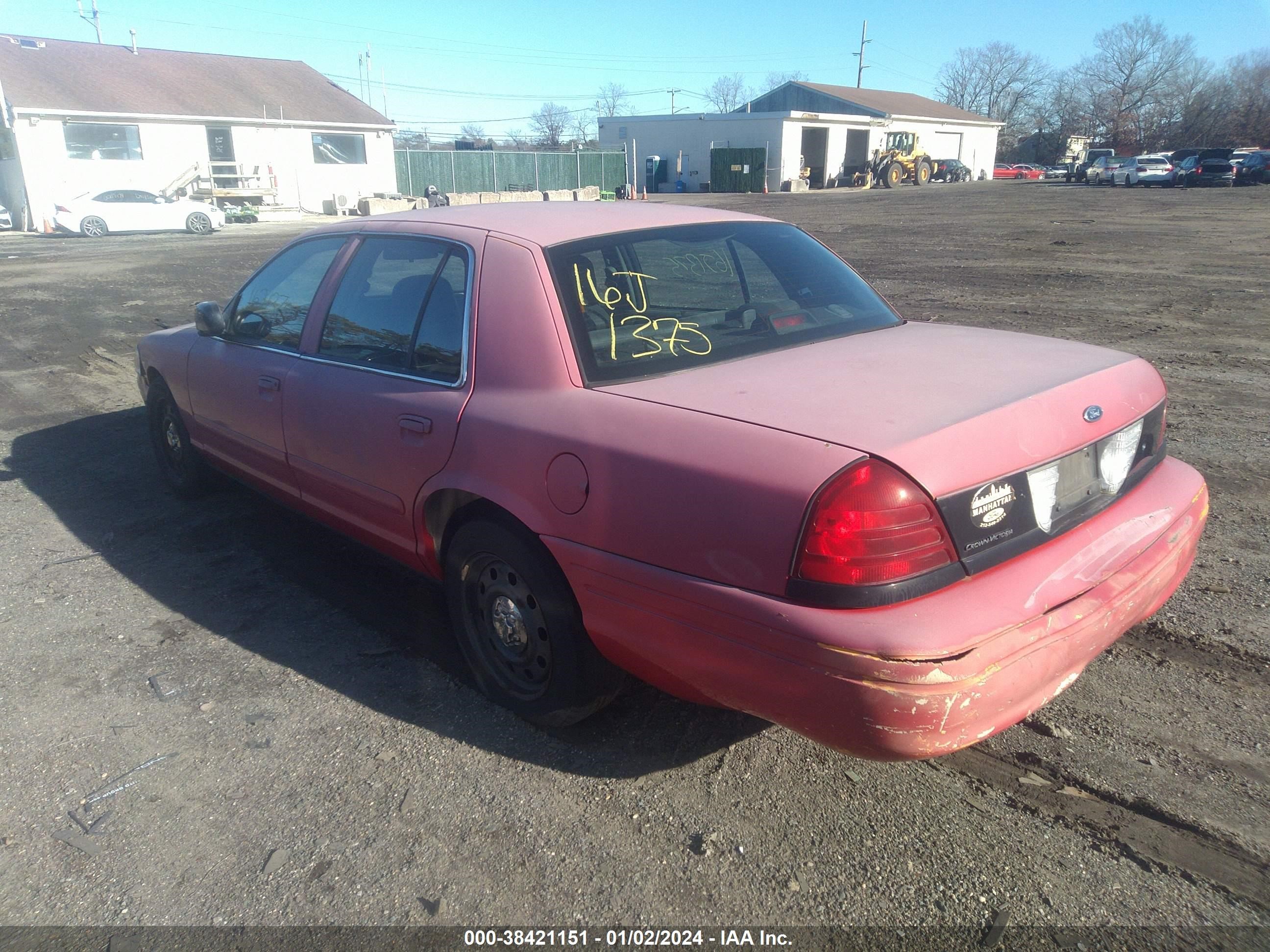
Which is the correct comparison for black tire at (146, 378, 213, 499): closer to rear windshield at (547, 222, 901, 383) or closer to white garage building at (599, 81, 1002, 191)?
rear windshield at (547, 222, 901, 383)

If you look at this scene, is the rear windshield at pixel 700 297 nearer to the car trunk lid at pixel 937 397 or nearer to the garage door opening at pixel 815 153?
the car trunk lid at pixel 937 397

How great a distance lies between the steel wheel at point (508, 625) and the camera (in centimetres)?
304

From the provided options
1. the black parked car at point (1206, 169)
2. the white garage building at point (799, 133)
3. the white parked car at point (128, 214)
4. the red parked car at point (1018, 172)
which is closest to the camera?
the white parked car at point (128, 214)

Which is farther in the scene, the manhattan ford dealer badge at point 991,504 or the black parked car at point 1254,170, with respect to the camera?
the black parked car at point 1254,170

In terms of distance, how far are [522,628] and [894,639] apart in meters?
1.41

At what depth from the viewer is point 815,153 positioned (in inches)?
2159

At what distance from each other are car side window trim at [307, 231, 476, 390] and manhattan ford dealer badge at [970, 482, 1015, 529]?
170 cm

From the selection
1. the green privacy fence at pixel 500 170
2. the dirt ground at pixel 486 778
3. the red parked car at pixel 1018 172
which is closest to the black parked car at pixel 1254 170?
the red parked car at pixel 1018 172

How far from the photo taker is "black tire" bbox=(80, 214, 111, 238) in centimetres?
2816

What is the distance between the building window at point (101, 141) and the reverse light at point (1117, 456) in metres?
36.9

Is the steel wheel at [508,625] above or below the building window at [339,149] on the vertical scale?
below

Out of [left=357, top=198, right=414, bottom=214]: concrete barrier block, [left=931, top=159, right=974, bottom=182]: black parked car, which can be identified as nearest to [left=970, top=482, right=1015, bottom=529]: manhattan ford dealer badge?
[left=357, top=198, right=414, bottom=214]: concrete barrier block

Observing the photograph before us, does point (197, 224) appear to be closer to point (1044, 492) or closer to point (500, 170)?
point (500, 170)

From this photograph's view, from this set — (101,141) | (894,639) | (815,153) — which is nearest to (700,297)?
(894,639)
